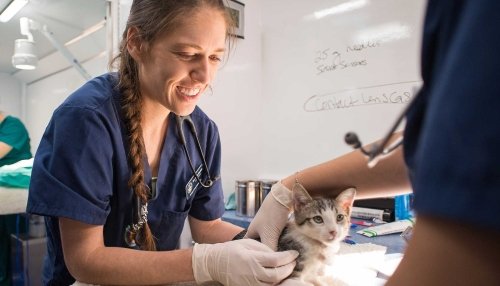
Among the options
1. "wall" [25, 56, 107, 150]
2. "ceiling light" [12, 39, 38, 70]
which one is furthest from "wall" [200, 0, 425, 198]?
"wall" [25, 56, 107, 150]

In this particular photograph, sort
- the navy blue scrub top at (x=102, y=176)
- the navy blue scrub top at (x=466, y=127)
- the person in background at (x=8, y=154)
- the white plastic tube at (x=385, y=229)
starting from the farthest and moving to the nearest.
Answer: the person in background at (x=8, y=154), the white plastic tube at (x=385, y=229), the navy blue scrub top at (x=102, y=176), the navy blue scrub top at (x=466, y=127)

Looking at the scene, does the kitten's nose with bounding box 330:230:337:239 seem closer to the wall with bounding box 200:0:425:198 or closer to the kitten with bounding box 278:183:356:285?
the kitten with bounding box 278:183:356:285

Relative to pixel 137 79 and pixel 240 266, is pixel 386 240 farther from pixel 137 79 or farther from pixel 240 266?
pixel 137 79

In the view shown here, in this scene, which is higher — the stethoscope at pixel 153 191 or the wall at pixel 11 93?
the wall at pixel 11 93

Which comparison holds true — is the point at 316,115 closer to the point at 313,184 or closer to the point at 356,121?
the point at 356,121

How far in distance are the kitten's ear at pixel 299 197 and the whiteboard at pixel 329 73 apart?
2.67ft

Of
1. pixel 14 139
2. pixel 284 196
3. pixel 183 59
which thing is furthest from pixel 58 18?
pixel 284 196

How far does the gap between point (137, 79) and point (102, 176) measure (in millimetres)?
294

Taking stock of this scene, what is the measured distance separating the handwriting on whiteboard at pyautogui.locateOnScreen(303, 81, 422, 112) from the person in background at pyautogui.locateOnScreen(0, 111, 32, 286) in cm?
195

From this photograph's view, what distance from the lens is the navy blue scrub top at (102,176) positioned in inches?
26.2

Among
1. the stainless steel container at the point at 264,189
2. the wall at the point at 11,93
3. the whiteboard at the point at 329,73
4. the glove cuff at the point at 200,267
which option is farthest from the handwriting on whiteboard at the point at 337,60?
the wall at the point at 11,93

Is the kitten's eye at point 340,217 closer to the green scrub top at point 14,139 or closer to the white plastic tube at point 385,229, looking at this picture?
the white plastic tube at point 385,229

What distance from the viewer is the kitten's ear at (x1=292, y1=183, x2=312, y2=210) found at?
78cm

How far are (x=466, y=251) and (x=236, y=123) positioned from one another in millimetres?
1856
